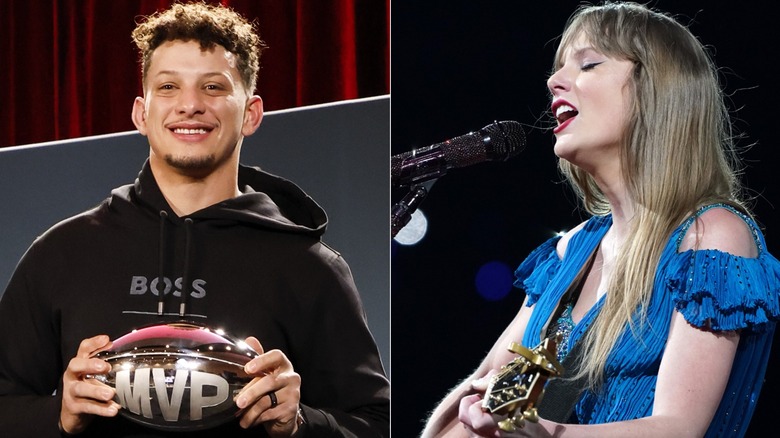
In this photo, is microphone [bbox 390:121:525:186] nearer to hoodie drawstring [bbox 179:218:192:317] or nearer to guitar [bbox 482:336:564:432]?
hoodie drawstring [bbox 179:218:192:317]

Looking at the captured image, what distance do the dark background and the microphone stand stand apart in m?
0.30

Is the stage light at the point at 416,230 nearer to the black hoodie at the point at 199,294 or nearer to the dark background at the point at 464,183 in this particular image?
the dark background at the point at 464,183

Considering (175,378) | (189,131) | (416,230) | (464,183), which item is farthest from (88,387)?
(464,183)

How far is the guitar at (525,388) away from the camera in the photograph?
1505 millimetres

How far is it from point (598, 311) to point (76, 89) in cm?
156

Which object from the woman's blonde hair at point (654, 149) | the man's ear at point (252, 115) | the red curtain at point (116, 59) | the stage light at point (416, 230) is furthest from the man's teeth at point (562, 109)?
the man's ear at point (252, 115)

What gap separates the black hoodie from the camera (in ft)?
7.23

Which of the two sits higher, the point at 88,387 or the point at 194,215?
the point at 194,215

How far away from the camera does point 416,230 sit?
2.48 metres

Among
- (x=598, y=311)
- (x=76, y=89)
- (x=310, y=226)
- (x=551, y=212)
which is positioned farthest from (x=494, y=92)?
(x=76, y=89)

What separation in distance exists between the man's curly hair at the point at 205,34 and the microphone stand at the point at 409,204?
51cm

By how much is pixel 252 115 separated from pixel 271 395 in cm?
74

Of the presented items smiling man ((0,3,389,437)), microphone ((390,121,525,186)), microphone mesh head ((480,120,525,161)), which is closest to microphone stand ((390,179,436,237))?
microphone ((390,121,525,186))

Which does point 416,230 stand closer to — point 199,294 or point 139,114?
point 199,294
